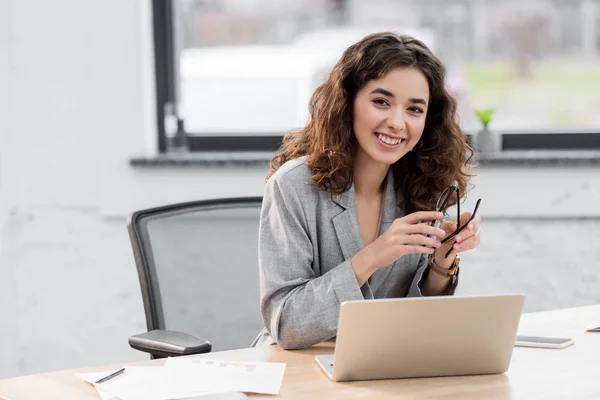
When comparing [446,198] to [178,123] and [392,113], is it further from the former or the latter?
[178,123]

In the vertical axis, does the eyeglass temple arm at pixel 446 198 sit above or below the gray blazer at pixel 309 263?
above

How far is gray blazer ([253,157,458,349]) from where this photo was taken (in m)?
1.74

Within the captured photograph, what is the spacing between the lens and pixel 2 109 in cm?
320

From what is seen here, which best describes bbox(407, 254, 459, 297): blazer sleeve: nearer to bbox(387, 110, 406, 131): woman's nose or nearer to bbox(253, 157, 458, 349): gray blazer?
bbox(253, 157, 458, 349): gray blazer

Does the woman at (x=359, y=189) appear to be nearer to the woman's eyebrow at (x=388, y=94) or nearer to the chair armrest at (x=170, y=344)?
the woman's eyebrow at (x=388, y=94)

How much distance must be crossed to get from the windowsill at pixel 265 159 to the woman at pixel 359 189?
3.24ft

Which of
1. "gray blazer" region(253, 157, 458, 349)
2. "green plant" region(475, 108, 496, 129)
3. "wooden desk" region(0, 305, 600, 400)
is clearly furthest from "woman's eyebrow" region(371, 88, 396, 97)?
"green plant" region(475, 108, 496, 129)

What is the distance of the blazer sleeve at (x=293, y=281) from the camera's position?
68.3 inches

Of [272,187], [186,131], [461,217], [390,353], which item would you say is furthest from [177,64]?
[390,353]

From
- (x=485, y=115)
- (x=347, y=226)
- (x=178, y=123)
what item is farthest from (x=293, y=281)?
(x=178, y=123)

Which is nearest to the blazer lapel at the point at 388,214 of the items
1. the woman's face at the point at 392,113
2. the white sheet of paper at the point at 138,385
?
the woman's face at the point at 392,113

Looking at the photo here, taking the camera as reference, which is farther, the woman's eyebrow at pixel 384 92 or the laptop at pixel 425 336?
the woman's eyebrow at pixel 384 92

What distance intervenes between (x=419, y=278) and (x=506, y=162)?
3.85 feet

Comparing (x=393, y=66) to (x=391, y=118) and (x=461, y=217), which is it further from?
(x=461, y=217)
